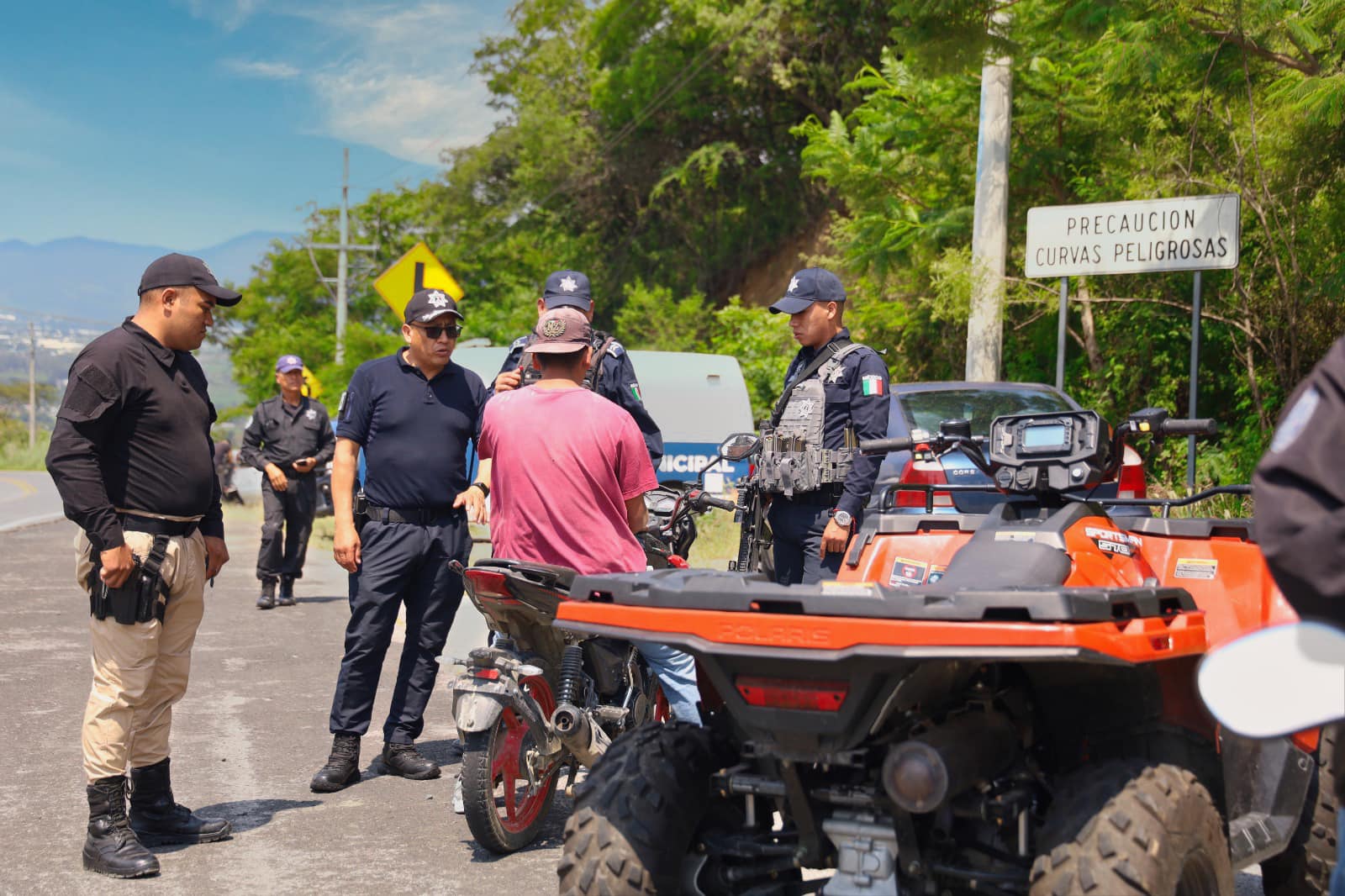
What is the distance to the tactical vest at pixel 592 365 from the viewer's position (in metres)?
6.00

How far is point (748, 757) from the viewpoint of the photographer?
10.5 feet

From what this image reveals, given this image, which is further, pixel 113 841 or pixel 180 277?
pixel 180 277

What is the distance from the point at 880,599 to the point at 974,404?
743 cm

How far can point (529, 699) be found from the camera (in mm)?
4746

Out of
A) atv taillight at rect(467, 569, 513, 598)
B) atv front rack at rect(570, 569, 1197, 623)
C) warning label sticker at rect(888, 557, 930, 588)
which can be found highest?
atv front rack at rect(570, 569, 1197, 623)

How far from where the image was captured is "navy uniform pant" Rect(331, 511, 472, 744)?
588cm

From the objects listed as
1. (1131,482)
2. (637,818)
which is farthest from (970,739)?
(1131,482)

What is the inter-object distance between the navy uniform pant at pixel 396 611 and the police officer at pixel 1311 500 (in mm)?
4434

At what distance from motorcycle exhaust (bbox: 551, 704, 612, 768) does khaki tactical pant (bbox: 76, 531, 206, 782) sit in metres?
1.46

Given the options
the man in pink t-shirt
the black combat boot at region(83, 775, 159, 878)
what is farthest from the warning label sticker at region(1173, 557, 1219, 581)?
the black combat boot at region(83, 775, 159, 878)

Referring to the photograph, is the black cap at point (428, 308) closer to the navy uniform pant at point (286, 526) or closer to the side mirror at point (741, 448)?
the side mirror at point (741, 448)

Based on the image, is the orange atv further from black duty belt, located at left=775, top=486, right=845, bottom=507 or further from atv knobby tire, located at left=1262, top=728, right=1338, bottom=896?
black duty belt, located at left=775, top=486, right=845, bottom=507

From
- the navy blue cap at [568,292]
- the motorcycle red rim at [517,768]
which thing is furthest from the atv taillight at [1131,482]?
the motorcycle red rim at [517,768]

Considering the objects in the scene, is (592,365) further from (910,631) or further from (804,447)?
(910,631)
